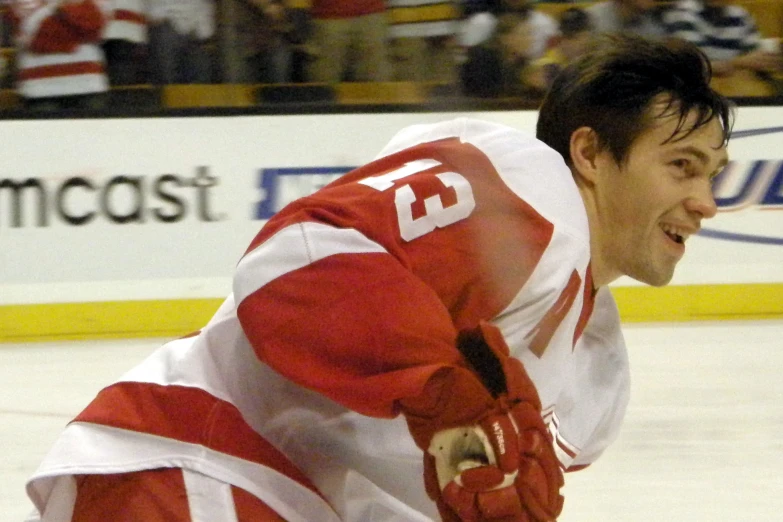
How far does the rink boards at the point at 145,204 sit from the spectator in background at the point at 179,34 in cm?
22

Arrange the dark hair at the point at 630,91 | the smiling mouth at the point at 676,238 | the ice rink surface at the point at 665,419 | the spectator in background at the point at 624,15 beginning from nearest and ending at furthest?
1. the dark hair at the point at 630,91
2. the smiling mouth at the point at 676,238
3. the ice rink surface at the point at 665,419
4. the spectator in background at the point at 624,15

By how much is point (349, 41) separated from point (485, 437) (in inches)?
156

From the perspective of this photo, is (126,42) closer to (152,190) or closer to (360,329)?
(152,190)

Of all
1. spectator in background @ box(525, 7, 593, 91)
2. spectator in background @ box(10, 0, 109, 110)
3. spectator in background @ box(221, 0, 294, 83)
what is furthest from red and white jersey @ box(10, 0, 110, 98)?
spectator in background @ box(525, 7, 593, 91)

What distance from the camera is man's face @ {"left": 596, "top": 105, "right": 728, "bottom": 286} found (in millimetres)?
1336

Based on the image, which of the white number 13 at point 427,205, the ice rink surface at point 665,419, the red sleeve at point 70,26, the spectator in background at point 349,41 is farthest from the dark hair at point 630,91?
the red sleeve at point 70,26

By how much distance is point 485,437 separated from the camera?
3.34ft

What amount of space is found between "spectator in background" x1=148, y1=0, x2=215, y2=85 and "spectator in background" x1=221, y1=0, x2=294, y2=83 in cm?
8

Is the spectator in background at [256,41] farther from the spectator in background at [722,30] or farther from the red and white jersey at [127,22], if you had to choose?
the spectator in background at [722,30]

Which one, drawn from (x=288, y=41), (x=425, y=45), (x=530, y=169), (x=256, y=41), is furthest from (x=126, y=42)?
(x=530, y=169)

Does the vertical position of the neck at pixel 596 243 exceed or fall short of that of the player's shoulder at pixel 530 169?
it falls short

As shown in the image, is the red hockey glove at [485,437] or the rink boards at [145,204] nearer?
the red hockey glove at [485,437]

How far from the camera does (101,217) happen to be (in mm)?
4809

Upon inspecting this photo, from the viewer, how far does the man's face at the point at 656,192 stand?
1.34 m
